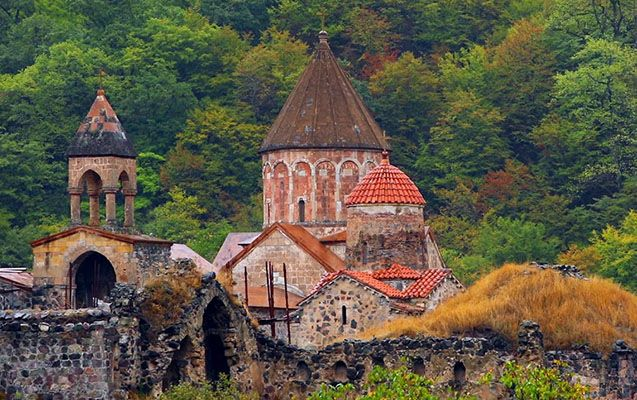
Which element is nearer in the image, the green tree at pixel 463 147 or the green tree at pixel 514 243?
the green tree at pixel 514 243

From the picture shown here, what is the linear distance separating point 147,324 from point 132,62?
188ft

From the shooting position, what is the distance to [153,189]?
93.2m

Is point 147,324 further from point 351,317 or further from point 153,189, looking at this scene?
point 153,189

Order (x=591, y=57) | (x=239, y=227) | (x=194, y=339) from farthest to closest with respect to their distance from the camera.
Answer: (x=591, y=57) → (x=239, y=227) → (x=194, y=339)

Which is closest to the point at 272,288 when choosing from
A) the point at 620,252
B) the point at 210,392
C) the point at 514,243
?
the point at 210,392

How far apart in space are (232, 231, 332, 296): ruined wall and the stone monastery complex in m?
0.05

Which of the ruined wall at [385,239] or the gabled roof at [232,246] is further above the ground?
the gabled roof at [232,246]

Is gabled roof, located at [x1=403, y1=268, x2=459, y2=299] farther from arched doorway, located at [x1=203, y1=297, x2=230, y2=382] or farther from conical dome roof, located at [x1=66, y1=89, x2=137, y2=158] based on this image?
arched doorway, located at [x1=203, y1=297, x2=230, y2=382]

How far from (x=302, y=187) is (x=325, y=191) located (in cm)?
63

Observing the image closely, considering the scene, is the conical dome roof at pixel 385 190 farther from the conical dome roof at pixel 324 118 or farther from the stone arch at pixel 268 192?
the stone arch at pixel 268 192

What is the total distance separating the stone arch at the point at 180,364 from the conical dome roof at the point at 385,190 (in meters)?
17.6

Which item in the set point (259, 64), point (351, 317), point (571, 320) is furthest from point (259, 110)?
point (571, 320)

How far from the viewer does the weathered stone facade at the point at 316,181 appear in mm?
71750

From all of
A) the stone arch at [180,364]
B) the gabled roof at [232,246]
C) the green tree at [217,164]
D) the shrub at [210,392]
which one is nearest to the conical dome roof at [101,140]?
the shrub at [210,392]
